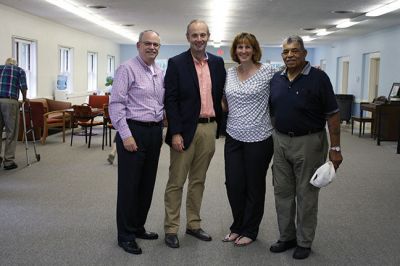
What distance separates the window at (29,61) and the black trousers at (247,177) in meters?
8.53

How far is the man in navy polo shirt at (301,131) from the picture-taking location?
3.14m

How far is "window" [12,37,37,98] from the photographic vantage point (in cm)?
1078

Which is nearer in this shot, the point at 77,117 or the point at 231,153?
the point at 231,153

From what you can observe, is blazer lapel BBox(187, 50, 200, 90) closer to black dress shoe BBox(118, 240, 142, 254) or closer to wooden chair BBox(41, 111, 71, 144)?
black dress shoe BBox(118, 240, 142, 254)

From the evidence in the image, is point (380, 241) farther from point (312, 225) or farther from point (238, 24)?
point (238, 24)

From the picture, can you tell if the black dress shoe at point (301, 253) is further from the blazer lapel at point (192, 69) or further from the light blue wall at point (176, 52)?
the light blue wall at point (176, 52)

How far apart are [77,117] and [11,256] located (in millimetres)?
5974

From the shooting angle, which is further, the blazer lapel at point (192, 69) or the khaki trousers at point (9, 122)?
the khaki trousers at point (9, 122)

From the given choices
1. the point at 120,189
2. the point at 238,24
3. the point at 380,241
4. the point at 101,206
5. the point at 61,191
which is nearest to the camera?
the point at 120,189

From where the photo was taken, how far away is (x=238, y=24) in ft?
39.8

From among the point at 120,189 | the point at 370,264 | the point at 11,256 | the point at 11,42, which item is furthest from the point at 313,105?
Answer: the point at 11,42

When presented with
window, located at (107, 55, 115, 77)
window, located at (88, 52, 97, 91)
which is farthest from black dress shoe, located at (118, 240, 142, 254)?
window, located at (107, 55, 115, 77)

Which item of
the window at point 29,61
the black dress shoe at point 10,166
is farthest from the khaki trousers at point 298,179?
the window at point 29,61

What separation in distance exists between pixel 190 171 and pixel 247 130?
56cm
